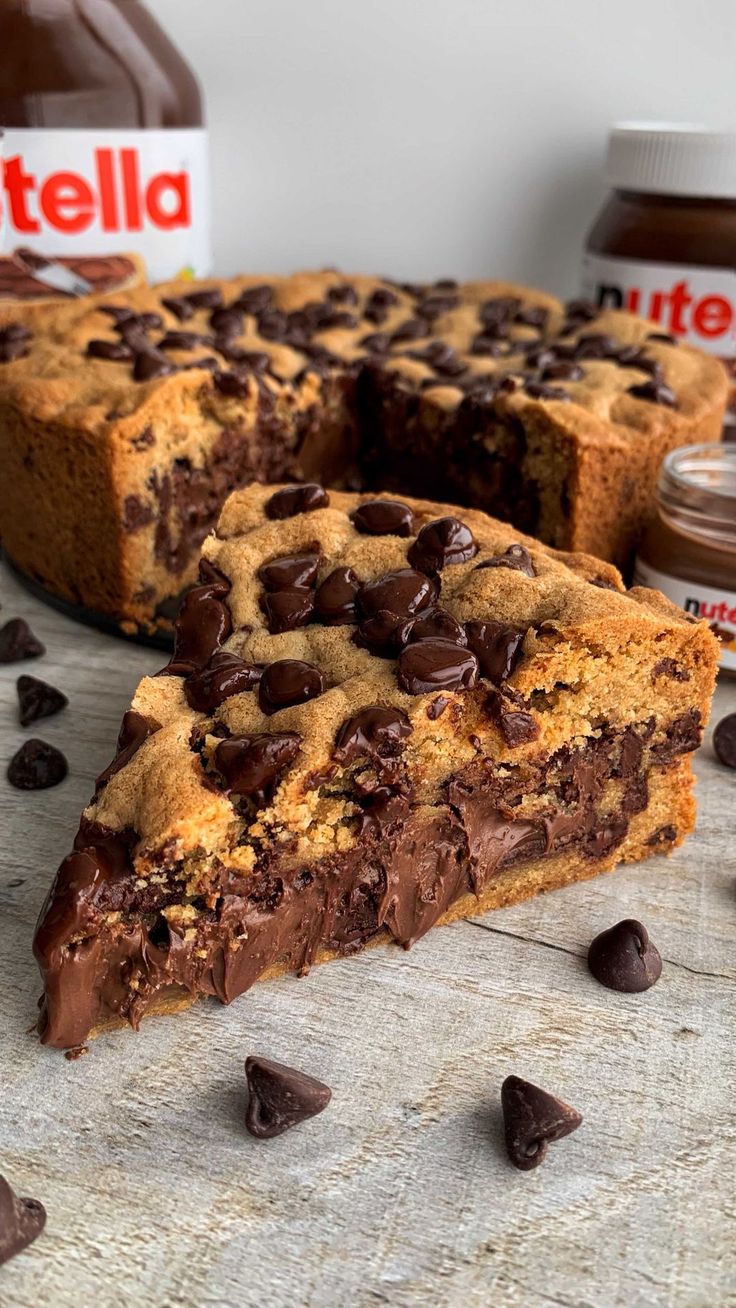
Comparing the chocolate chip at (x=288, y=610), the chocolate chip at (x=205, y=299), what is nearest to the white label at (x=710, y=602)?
the chocolate chip at (x=288, y=610)

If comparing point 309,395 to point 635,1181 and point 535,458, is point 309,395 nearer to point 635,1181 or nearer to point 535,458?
point 535,458

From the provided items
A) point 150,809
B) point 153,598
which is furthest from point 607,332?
point 150,809

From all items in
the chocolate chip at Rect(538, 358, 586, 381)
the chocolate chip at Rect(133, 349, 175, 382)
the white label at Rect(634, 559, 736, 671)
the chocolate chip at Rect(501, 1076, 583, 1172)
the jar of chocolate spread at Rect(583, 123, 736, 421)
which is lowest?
the chocolate chip at Rect(501, 1076, 583, 1172)

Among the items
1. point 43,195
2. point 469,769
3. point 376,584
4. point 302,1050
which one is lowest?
point 302,1050

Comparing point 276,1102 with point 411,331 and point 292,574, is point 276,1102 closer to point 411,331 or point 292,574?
point 292,574

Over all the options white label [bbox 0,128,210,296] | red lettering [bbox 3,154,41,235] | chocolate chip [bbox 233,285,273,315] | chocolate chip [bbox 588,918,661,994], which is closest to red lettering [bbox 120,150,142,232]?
white label [bbox 0,128,210,296]

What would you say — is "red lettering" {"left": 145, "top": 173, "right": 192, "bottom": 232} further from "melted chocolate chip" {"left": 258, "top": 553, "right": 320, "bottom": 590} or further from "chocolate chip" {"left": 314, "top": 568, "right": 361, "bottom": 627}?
"chocolate chip" {"left": 314, "top": 568, "right": 361, "bottom": 627}
